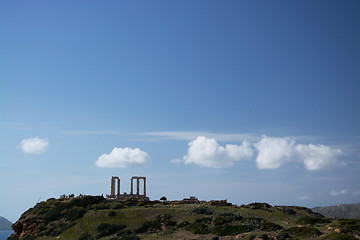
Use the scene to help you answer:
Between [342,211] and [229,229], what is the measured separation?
8696 centimetres

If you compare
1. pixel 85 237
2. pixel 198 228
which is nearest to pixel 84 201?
pixel 85 237

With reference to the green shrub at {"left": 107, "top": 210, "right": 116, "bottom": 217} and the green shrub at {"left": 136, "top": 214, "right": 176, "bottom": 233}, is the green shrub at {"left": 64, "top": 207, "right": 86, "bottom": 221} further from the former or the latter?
the green shrub at {"left": 136, "top": 214, "right": 176, "bottom": 233}

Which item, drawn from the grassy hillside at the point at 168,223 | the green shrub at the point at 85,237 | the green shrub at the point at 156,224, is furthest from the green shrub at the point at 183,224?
the green shrub at the point at 85,237

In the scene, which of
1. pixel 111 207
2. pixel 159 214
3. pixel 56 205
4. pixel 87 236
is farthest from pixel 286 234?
pixel 56 205

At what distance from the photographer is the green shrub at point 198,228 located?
144ft

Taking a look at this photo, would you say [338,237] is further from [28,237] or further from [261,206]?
[28,237]

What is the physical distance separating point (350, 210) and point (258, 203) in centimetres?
6835

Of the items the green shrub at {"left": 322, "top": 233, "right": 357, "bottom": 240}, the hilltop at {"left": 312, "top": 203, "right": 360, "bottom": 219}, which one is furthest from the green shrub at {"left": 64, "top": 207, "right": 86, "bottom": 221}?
the hilltop at {"left": 312, "top": 203, "right": 360, "bottom": 219}

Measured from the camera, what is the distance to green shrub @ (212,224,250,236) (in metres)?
42.1

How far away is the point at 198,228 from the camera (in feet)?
148

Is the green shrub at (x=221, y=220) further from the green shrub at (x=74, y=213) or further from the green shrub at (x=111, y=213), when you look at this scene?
the green shrub at (x=74, y=213)

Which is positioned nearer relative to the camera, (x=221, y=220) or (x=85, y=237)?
(x=221, y=220)

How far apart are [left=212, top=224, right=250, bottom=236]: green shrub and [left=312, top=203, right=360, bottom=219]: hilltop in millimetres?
79890

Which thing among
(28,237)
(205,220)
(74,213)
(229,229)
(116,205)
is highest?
(116,205)
